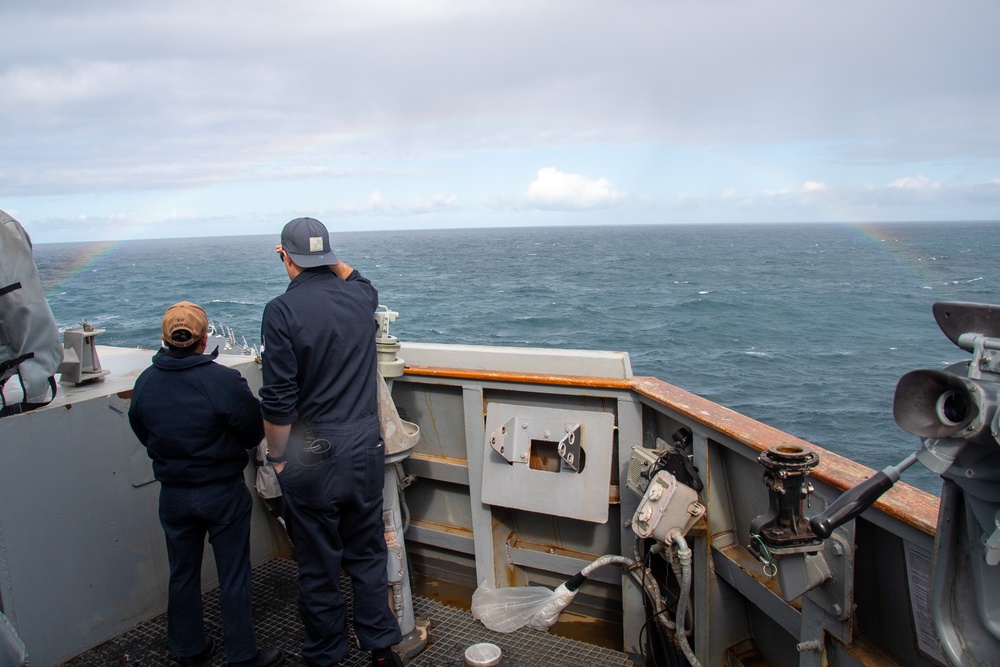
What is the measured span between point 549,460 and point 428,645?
1.06 metres

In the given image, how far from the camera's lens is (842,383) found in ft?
77.4

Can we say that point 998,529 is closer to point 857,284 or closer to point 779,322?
point 779,322

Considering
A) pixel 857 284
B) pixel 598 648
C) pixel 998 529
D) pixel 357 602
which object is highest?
pixel 998 529

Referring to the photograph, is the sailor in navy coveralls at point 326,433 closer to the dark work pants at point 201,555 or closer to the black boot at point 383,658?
the black boot at point 383,658

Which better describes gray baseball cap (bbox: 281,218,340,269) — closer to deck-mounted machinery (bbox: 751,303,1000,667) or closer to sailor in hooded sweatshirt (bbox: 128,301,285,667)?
sailor in hooded sweatshirt (bbox: 128,301,285,667)

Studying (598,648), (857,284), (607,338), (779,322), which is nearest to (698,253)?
(857,284)

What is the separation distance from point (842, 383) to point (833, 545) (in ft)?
77.2

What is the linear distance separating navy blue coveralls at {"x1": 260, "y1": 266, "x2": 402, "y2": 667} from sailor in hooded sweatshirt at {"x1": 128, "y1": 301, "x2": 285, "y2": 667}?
11.3 inches

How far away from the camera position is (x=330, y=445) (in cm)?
290

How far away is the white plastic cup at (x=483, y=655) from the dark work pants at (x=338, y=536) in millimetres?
351

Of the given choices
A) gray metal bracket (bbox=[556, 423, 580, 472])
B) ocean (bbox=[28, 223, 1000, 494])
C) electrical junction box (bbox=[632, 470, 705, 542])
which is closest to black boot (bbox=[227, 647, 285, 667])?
gray metal bracket (bbox=[556, 423, 580, 472])

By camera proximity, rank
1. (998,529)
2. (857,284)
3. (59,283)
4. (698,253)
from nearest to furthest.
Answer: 1. (998,529)
2. (857,284)
3. (59,283)
4. (698,253)

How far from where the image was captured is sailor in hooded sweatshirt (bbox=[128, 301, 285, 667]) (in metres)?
2.94

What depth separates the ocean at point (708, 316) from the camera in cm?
2139
